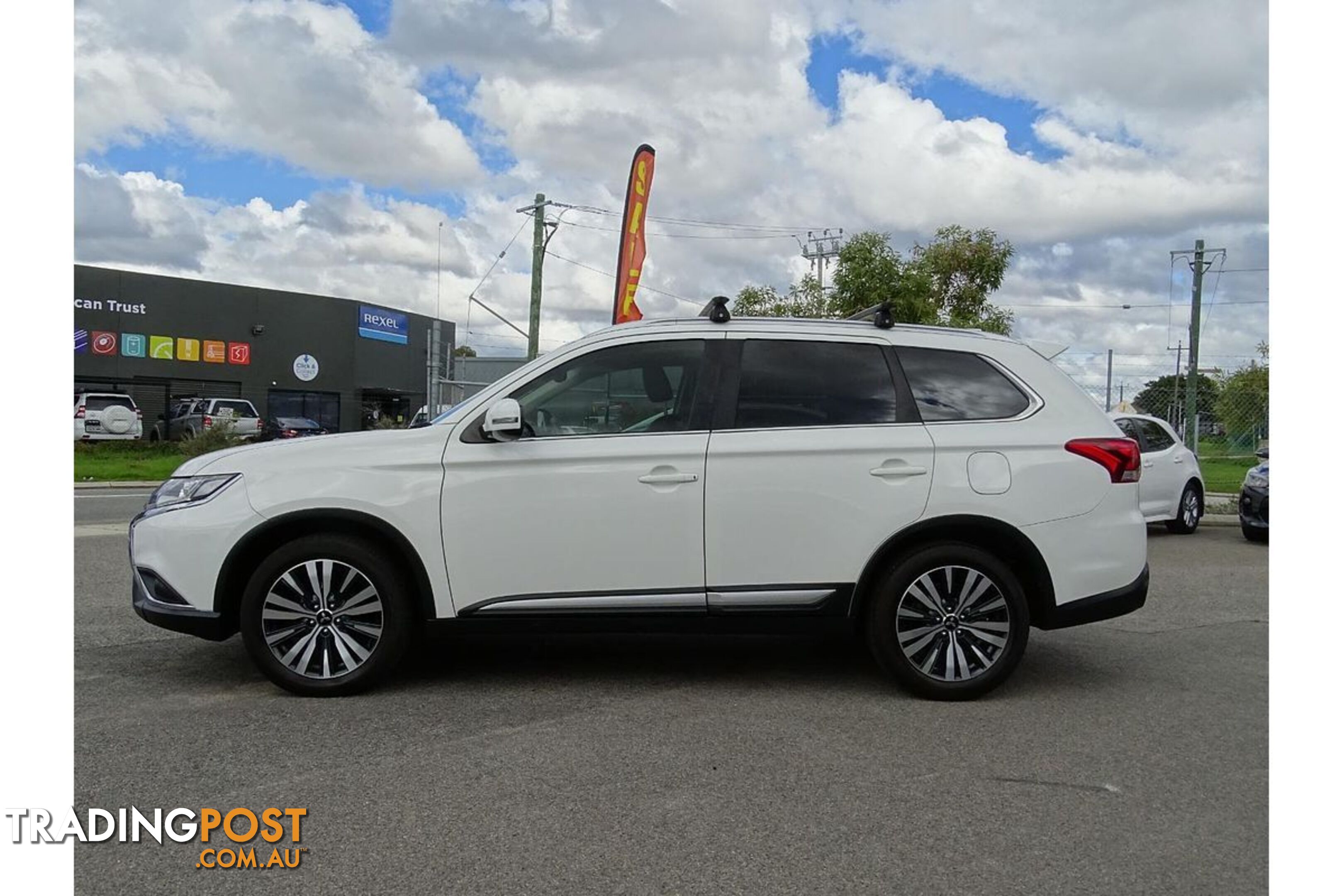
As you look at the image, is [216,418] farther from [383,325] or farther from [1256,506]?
[1256,506]

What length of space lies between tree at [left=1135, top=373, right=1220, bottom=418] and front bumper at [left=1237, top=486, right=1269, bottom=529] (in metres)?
15.0

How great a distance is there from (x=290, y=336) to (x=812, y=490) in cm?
3781

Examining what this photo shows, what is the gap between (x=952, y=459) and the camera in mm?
5445

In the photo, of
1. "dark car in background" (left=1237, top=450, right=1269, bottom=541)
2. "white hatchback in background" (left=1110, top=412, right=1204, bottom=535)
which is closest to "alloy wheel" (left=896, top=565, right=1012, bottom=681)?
"white hatchback in background" (left=1110, top=412, right=1204, bottom=535)

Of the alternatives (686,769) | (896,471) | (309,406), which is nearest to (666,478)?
(896,471)

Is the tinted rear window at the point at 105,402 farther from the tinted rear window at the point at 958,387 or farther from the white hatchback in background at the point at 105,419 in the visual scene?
the tinted rear window at the point at 958,387

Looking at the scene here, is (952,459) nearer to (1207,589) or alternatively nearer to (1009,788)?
(1009,788)

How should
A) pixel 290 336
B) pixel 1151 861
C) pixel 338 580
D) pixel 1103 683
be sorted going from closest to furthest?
pixel 1151 861 < pixel 338 580 < pixel 1103 683 < pixel 290 336

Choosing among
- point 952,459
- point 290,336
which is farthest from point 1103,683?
point 290,336

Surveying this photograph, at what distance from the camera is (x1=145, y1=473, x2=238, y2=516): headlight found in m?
5.25

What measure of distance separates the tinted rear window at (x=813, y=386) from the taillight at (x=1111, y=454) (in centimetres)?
95

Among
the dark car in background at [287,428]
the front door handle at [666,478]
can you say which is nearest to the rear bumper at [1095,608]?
the front door handle at [666,478]

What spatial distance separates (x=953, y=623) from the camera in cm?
542

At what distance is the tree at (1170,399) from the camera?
29.8 metres
